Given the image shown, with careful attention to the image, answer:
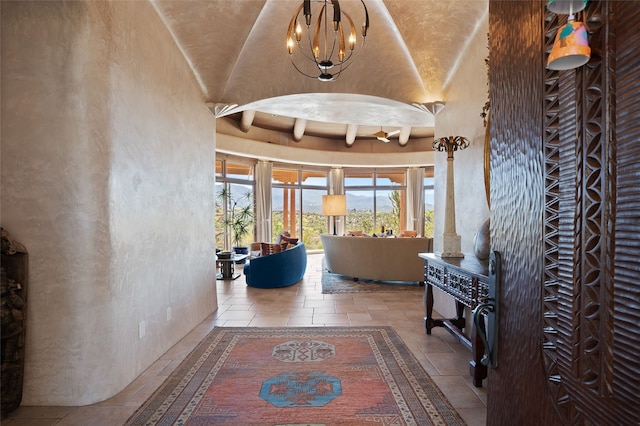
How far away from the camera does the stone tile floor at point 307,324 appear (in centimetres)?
223

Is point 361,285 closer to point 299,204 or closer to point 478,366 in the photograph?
point 478,366

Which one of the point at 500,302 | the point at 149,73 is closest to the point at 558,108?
the point at 500,302

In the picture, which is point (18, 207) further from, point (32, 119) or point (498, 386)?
point (498, 386)

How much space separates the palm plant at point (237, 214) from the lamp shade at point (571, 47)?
9.09 m

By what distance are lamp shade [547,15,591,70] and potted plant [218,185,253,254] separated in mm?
9092

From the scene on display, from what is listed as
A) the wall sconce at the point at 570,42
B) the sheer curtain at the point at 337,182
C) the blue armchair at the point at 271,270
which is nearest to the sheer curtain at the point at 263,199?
the sheer curtain at the point at 337,182

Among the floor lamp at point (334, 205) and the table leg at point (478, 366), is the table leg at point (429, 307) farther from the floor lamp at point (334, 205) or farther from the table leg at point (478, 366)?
the floor lamp at point (334, 205)

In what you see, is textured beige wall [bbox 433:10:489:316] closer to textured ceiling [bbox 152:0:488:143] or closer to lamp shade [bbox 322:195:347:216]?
textured ceiling [bbox 152:0:488:143]

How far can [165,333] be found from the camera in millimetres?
3246

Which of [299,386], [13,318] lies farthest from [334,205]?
[13,318]

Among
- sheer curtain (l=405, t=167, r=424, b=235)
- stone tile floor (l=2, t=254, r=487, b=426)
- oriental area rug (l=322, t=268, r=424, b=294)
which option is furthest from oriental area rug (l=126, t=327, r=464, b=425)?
sheer curtain (l=405, t=167, r=424, b=235)

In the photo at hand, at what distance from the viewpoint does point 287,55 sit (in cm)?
432

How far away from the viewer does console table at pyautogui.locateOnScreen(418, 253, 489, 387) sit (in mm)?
2492

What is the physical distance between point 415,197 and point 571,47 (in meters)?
11.6
